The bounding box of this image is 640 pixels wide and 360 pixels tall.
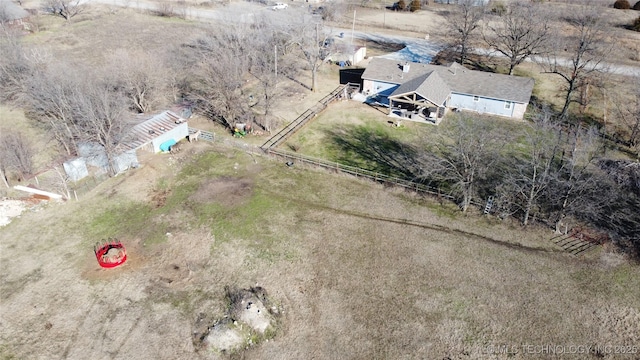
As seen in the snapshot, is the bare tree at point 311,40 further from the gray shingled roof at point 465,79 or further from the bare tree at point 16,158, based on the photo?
the bare tree at point 16,158

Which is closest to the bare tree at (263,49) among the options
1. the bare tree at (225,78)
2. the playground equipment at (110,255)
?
the bare tree at (225,78)

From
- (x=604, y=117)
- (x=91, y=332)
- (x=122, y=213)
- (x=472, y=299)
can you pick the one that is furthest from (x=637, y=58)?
(x=91, y=332)

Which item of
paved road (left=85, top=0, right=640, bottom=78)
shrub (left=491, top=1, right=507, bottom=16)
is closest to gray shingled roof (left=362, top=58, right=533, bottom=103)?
paved road (left=85, top=0, right=640, bottom=78)

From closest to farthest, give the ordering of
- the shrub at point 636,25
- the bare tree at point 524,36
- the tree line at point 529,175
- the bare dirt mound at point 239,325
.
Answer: the bare dirt mound at point 239,325, the tree line at point 529,175, the bare tree at point 524,36, the shrub at point 636,25

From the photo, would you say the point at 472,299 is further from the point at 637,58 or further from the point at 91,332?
the point at 637,58

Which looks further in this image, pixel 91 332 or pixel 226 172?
pixel 226 172

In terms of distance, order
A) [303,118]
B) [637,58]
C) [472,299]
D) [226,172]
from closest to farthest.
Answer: [472,299] < [226,172] < [303,118] < [637,58]
